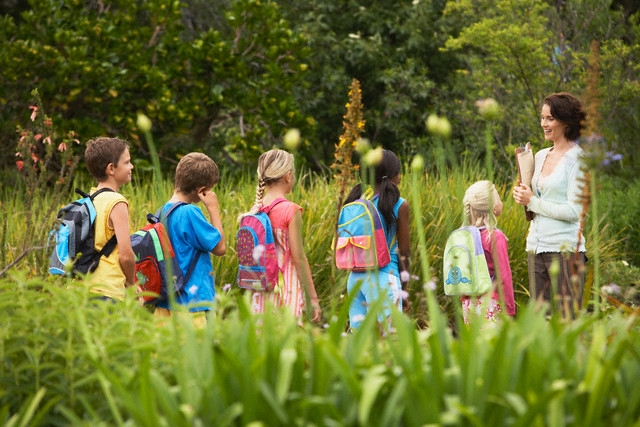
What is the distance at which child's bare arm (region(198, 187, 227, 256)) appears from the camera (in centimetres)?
486

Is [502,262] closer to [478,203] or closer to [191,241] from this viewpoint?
[478,203]

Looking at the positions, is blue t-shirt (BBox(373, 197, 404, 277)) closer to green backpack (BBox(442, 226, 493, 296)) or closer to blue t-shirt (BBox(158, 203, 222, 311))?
green backpack (BBox(442, 226, 493, 296))

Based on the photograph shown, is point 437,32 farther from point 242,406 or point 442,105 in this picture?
point 242,406

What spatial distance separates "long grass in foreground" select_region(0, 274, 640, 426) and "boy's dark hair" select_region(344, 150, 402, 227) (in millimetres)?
2562

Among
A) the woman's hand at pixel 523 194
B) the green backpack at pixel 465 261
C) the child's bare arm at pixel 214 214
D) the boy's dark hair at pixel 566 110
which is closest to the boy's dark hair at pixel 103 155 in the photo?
the child's bare arm at pixel 214 214

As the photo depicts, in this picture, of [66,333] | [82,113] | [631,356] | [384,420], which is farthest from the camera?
[82,113]

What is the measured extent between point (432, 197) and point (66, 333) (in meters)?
5.17

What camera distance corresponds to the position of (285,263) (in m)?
5.05

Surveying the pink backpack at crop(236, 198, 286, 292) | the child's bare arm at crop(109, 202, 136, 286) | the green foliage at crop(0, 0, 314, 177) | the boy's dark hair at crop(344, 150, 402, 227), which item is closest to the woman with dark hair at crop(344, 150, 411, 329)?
the boy's dark hair at crop(344, 150, 402, 227)

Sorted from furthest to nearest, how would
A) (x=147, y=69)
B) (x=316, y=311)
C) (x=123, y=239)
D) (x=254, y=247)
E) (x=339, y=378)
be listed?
(x=147, y=69) < (x=254, y=247) < (x=316, y=311) < (x=123, y=239) < (x=339, y=378)

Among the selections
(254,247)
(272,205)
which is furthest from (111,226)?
(272,205)

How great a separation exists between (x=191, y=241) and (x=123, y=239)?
1.39 ft

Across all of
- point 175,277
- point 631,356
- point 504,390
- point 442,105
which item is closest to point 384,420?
point 504,390

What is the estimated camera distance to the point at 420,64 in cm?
1509
